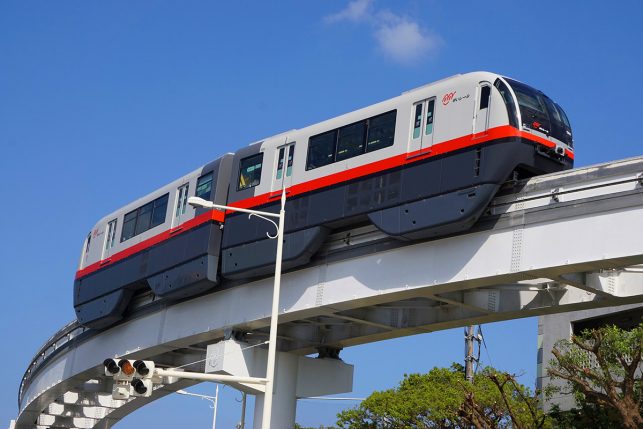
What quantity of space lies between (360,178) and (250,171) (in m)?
4.93

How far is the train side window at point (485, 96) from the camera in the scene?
23234 mm

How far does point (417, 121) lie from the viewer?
970 inches

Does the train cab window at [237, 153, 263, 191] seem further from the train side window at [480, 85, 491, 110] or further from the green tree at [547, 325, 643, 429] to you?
the green tree at [547, 325, 643, 429]

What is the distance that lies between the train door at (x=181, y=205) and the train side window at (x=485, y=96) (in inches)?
457

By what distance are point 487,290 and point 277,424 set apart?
8313mm

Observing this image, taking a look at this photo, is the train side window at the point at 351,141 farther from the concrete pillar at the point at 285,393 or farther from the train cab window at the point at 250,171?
the concrete pillar at the point at 285,393

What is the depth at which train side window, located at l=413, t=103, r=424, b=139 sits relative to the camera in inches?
965

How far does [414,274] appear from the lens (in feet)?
78.7

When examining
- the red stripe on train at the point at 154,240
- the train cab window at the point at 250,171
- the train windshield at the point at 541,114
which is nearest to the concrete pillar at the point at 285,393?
the red stripe on train at the point at 154,240

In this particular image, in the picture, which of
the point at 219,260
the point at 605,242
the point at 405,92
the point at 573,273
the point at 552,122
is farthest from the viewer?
the point at 219,260

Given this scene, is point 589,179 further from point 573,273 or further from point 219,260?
point 219,260

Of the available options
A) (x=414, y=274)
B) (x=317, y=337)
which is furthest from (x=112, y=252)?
(x=414, y=274)

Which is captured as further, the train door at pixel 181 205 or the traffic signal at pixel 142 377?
the train door at pixel 181 205

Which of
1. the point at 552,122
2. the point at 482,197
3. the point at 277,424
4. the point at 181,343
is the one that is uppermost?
the point at 552,122
